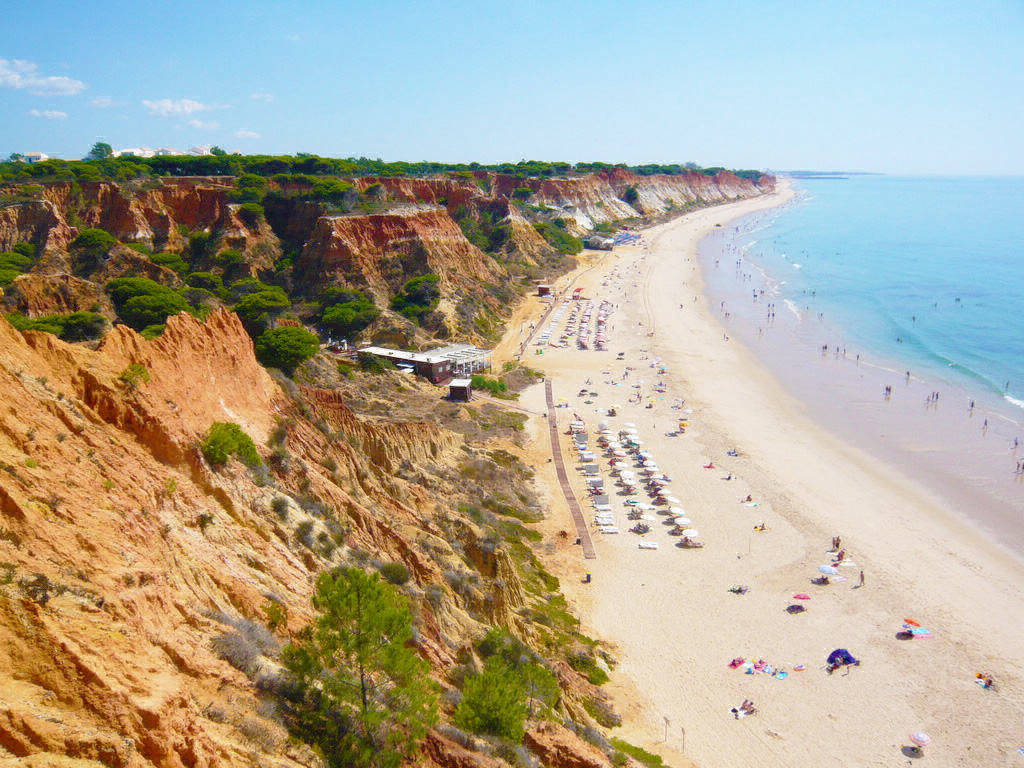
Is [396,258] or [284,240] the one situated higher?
[284,240]

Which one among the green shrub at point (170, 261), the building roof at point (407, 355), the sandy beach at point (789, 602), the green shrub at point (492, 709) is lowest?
the sandy beach at point (789, 602)

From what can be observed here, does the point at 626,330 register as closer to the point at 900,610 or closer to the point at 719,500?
→ the point at 719,500

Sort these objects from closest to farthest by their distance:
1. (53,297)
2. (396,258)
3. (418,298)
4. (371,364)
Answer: (53,297)
(371,364)
(418,298)
(396,258)

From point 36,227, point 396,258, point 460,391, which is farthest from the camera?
point 396,258

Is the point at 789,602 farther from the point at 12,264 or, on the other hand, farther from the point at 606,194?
the point at 606,194

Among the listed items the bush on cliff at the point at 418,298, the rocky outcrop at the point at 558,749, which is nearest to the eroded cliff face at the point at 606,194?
the bush on cliff at the point at 418,298

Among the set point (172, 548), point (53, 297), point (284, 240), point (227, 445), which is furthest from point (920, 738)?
point (284, 240)

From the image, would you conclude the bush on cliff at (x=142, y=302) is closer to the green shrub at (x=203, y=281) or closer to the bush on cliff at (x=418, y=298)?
the green shrub at (x=203, y=281)
